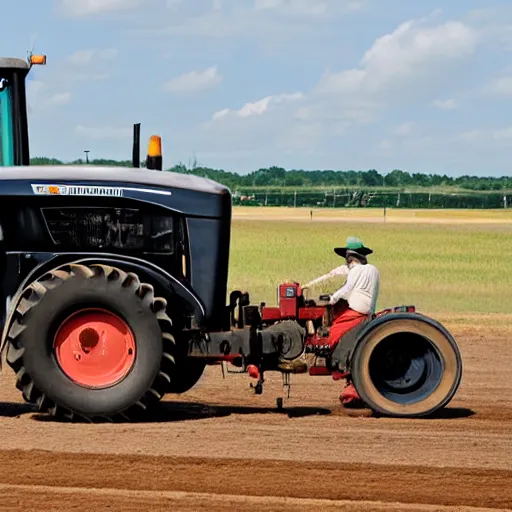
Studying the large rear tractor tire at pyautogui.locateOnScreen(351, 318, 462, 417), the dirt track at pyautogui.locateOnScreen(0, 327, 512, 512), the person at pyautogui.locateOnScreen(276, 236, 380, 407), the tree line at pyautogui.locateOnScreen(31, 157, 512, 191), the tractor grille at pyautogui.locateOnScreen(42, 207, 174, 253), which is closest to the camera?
the dirt track at pyautogui.locateOnScreen(0, 327, 512, 512)

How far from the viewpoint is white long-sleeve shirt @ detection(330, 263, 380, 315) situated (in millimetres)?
10688

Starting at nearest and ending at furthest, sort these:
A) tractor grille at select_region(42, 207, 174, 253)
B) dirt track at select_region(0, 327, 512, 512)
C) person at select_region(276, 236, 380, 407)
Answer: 1. dirt track at select_region(0, 327, 512, 512)
2. tractor grille at select_region(42, 207, 174, 253)
3. person at select_region(276, 236, 380, 407)

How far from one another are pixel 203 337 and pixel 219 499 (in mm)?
2788

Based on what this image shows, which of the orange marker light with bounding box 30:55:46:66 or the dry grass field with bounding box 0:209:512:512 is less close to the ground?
the orange marker light with bounding box 30:55:46:66

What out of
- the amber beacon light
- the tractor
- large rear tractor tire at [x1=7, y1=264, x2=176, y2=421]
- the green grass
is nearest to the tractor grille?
the tractor

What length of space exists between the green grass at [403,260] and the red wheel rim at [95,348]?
9.92 m

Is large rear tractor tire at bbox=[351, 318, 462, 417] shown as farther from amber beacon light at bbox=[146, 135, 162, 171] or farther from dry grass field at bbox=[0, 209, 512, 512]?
amber beacon light at bbox=[146, 135, 162, 171]

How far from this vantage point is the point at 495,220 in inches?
2729

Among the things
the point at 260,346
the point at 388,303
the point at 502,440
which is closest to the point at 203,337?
the point at 260,346

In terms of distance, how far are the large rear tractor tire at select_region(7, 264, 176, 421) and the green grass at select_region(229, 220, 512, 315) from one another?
9947 mm

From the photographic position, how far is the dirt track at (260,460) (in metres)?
7.32

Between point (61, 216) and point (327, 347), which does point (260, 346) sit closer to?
point (327, 347)

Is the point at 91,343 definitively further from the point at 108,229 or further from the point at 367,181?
the point at 367,181

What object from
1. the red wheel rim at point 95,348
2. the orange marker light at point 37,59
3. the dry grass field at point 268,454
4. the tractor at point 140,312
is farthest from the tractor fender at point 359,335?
the orange marker light at point 37,59
